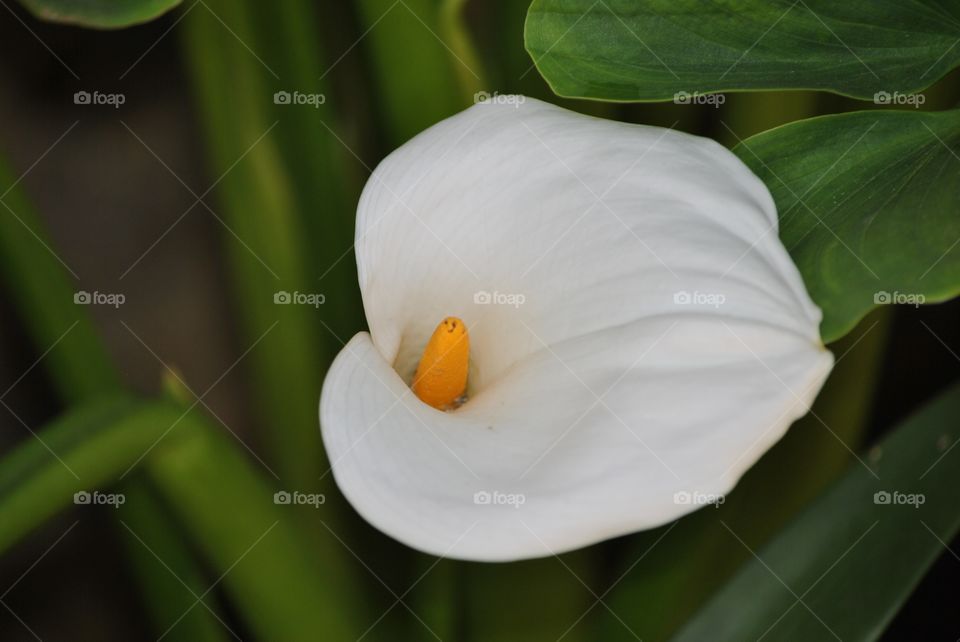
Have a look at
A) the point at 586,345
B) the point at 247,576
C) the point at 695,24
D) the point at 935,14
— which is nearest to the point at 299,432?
the point at 247,576

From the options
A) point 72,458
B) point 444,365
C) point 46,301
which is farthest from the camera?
point 46,301

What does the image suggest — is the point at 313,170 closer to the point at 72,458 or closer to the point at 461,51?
the point at 461,51

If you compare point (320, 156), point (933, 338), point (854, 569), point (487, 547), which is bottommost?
point (933, 338)

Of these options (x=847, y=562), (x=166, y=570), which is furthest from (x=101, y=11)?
(x=847, y=562)

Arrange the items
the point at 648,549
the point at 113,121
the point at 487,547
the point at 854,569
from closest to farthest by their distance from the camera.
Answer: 1. the point at 487,547
2. the point at 854,569
3. the point at 648,549
4. the point at 113,121

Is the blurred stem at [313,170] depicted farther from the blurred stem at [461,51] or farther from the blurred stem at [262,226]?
the blurred stem at [461,51]

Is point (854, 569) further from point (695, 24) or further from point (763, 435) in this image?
point (695, 24)

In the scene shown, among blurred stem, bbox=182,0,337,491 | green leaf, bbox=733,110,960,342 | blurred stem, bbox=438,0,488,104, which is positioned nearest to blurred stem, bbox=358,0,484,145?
blurred stem, bbox=438,0,488,104
